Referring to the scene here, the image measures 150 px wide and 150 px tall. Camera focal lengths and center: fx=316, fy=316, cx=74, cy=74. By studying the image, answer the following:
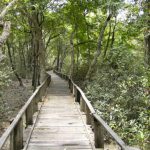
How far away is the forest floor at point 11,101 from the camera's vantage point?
49.4ft

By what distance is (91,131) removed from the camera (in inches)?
366

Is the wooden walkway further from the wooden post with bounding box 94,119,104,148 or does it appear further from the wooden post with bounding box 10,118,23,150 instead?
the wooden post with bounding box 10,118,23,150

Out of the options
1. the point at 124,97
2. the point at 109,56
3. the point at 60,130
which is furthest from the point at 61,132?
the point at 109,56

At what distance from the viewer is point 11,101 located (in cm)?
2147

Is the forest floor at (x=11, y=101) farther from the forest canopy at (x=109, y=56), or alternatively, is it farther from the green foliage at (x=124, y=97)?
the green foliage at (x=124, y=97)

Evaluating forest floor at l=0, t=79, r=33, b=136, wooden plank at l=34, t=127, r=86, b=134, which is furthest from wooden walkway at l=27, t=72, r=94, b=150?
forest floor at l=0, t=79, r=33, b=136

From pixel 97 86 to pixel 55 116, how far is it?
5753 millimetres

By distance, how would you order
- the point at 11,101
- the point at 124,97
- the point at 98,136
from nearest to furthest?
the point at 98,136 < the point at 124,97 < the point at 11,101

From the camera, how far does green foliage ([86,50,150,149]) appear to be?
943 cm

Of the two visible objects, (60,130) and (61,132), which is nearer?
(61,132)

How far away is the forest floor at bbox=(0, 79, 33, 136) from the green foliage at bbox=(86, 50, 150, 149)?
4270 millimetres

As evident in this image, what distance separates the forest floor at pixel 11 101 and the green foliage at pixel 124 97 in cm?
427

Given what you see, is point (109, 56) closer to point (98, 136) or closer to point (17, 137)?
point (98, 136)

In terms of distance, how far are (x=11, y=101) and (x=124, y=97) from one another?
10634 mm
